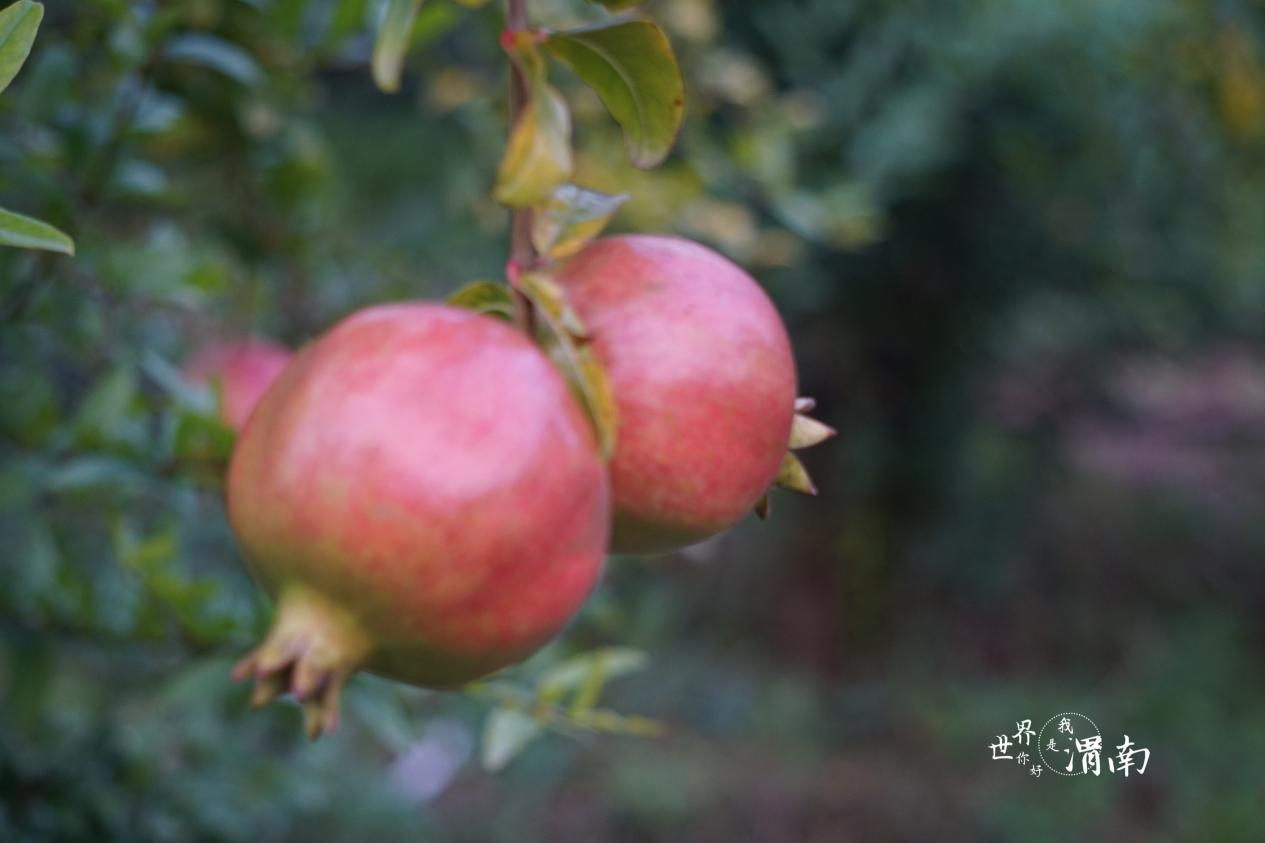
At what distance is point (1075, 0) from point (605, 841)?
7.16 ft

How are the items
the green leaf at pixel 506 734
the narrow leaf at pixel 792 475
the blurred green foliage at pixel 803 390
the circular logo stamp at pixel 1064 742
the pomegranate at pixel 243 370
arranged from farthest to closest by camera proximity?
the circular logo stamp at pixel 1064 742
the pomegranate at pixel 243 370
the blurred green foliage at pixel 803 390
the green leaf at pixel 506 734
the narrow leaf at pixel 792 475

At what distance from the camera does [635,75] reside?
1.40 ft

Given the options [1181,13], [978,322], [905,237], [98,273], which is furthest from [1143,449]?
[98,273]

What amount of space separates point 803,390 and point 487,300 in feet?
9.00

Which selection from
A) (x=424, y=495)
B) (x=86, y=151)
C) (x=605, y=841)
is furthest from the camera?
(x=605, y=841)

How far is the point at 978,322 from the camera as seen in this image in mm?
3232

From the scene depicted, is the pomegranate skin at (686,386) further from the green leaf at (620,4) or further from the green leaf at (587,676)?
the green leaf at (587,676)

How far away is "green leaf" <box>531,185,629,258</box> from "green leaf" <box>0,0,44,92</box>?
0.61ft

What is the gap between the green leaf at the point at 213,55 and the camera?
832 mm

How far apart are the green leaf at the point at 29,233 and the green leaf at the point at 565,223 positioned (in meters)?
0.16

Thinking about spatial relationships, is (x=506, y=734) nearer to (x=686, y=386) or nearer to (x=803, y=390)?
(x=686, y=386)

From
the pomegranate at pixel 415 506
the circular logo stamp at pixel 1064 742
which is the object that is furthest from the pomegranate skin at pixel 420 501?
the circular logo stamp at pixel 1064 742

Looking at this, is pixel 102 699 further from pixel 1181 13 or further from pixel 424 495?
pixel 1181 13

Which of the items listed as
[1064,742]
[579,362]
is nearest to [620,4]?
[579,362]
